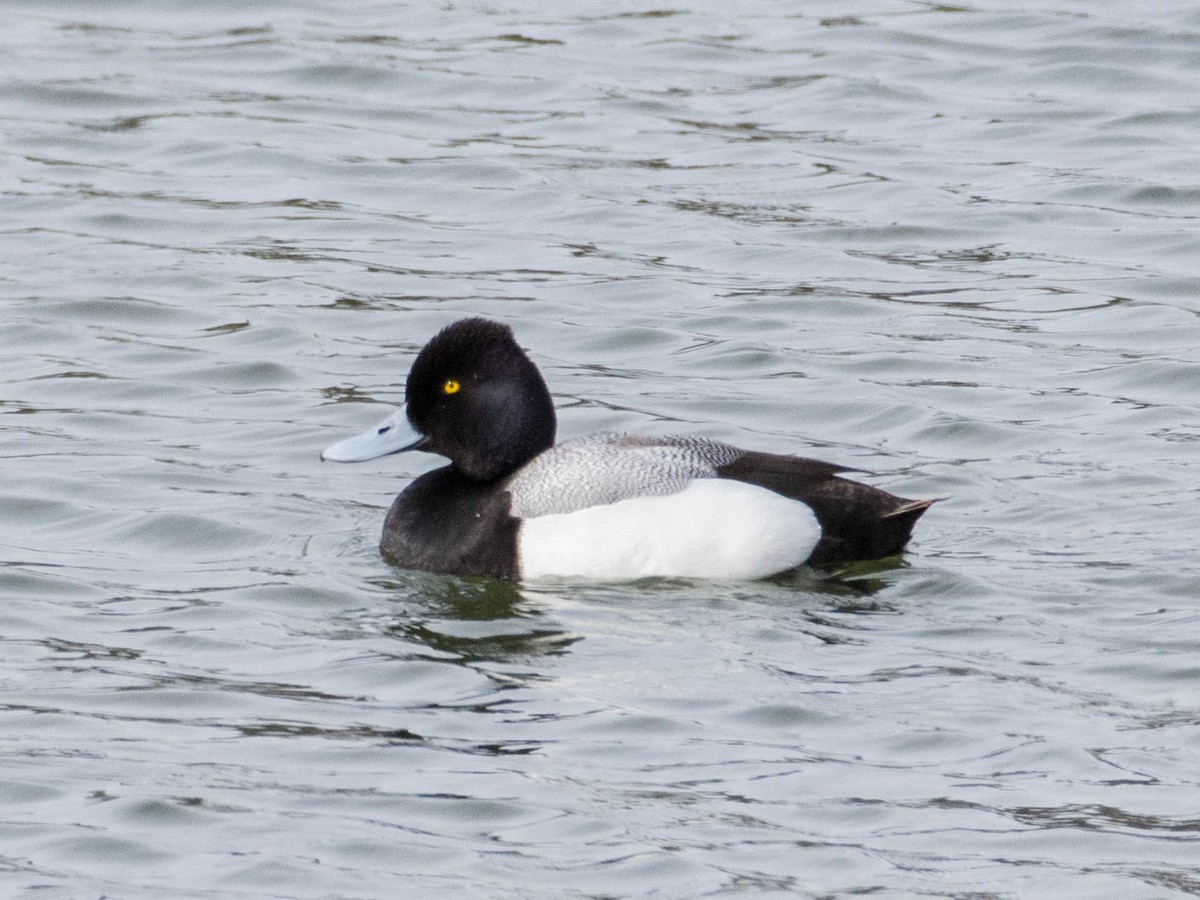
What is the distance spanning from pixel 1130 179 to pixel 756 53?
3063mm

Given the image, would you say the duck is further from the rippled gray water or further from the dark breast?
the rippled gray water

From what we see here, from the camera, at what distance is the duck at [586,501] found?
848cm

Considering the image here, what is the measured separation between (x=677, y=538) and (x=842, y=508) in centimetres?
60

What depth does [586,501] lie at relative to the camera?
28.1 ft

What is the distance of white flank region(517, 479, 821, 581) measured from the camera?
8.45 meters

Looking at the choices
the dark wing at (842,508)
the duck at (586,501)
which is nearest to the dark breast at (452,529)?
the duck at (586,501)

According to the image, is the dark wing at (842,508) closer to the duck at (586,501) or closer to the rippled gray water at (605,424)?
the duck at (586,501)

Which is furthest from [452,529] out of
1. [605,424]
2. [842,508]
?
[605,424]

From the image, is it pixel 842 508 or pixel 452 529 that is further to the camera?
pixel 452 529

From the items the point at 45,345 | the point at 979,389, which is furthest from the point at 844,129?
the point at 45,345

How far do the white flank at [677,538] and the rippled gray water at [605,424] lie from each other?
0.12 meters

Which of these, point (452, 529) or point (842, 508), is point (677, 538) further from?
point (452, 529)

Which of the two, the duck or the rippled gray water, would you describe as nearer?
the rippled gray water

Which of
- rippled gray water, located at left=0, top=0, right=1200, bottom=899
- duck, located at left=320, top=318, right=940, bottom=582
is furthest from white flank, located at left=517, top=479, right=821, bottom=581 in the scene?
rippled gray water, located at left=0, top=0, right=1200, bottom=899
